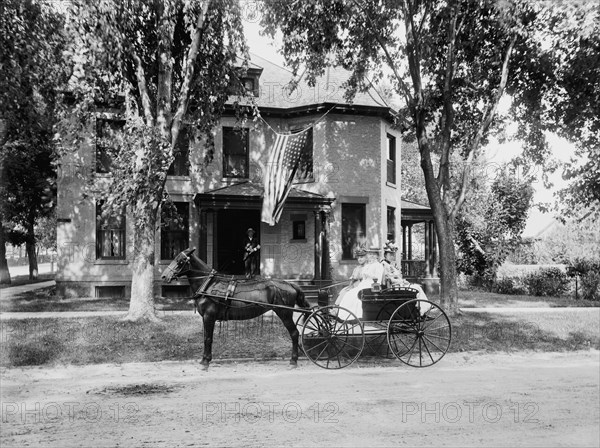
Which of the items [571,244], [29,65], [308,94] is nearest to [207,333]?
[29,65]

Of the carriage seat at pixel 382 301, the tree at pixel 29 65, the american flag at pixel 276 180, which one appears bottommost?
the carriage seat at pixel 382 301

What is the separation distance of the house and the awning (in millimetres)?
95

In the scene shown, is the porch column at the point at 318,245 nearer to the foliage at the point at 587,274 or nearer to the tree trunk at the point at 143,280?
the tree trunk at the point at 143,280

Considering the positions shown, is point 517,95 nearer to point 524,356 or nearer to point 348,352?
point 524,356

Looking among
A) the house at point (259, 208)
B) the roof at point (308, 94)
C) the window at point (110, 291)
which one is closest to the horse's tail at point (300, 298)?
the house at point (259, 208)

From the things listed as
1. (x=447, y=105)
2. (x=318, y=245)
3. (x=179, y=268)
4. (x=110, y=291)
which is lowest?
(x=110, y=291)

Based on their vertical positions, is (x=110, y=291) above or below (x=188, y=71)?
below

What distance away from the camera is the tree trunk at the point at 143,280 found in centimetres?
1157

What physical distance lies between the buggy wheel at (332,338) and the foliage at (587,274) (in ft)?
57.1

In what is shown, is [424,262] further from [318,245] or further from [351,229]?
[318,245]

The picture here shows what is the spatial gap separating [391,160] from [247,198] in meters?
8.01

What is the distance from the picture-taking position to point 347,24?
507 inches

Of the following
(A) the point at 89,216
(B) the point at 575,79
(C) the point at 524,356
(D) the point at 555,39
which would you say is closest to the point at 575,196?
(B) the point at 575,79

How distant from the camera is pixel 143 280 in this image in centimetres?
1177
